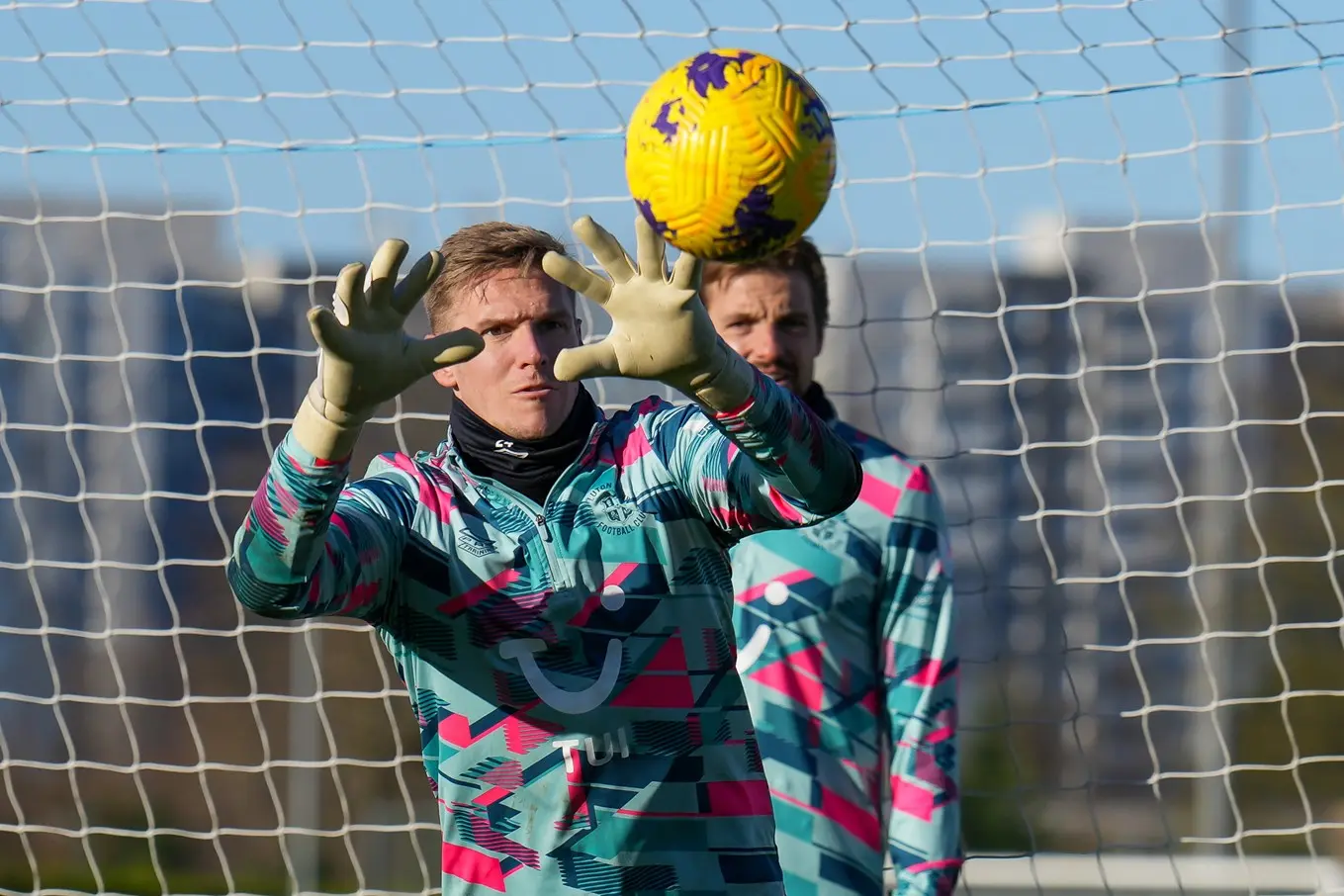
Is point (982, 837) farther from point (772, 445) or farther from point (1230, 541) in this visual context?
point (772, 445)

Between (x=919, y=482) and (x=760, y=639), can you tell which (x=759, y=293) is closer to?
(x=919, y=482)

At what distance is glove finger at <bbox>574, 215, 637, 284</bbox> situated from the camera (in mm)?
2285

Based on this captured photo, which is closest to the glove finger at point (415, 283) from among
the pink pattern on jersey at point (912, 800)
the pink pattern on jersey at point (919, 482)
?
the pink pattern on jersey at point (919, 482)

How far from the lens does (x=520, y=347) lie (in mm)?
2656

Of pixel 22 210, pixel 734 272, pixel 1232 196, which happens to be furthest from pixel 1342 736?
pixel 734 272

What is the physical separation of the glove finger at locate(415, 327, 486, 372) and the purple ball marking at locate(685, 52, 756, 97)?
494 millimetres

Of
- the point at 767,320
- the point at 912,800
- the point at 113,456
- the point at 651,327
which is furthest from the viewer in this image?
the point at 113,456

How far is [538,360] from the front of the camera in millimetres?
2652

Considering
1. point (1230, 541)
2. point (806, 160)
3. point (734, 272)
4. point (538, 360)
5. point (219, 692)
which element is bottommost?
point (219, 692)

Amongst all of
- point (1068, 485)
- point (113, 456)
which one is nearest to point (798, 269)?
point (1068, 485)

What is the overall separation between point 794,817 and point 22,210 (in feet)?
19.7

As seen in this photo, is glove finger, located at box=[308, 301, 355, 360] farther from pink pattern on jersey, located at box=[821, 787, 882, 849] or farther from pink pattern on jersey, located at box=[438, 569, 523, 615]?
pink pattern on jersey, located at box=[821, 787, 882, 849]

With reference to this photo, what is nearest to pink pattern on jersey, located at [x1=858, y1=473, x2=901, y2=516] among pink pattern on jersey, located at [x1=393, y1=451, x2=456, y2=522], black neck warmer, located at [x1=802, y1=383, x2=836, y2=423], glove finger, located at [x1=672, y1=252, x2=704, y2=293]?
black neck warmer, located at [x1=802, y1=383, x2=836, y2=423]

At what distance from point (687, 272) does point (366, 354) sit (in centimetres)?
47
